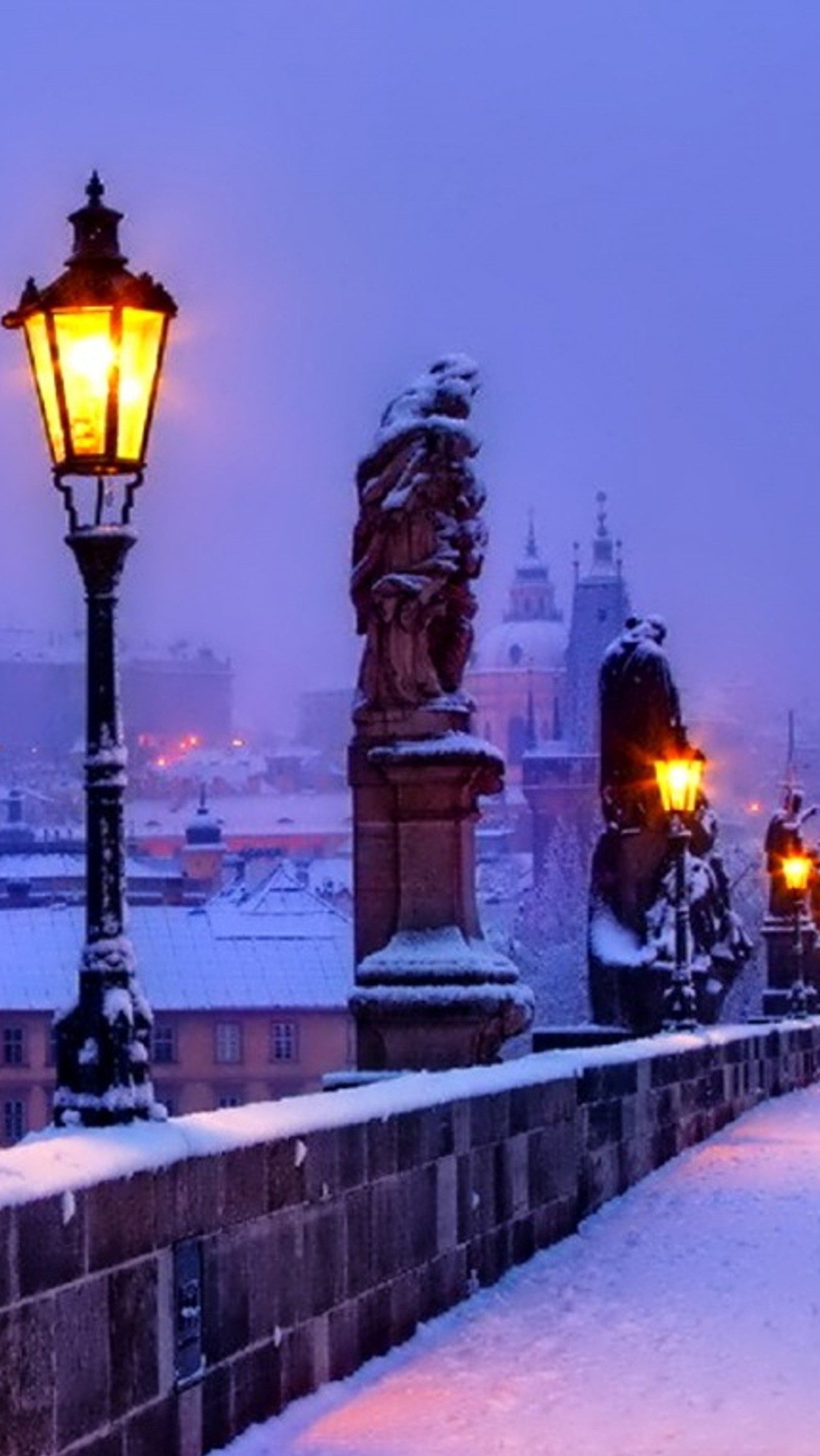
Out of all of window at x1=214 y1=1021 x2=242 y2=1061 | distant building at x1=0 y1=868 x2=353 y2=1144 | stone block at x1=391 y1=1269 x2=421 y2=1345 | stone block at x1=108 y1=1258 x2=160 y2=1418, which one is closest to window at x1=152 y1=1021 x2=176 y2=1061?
distant building at x1=0 y1=868 x2=353 y2=1144

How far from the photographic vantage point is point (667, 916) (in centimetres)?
2827

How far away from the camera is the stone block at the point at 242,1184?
8766mm

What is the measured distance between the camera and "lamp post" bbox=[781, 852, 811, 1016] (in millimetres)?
45688

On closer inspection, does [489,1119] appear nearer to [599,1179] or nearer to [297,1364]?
[297,1364]

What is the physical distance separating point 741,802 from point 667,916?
6647 inches

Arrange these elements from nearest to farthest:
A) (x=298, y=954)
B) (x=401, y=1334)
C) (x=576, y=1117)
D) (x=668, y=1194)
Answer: (x=401, y=1334)
(x=576, y=1117)
(x=668, y=1194)
(x=298, y=954)

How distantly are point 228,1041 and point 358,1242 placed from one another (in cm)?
9237

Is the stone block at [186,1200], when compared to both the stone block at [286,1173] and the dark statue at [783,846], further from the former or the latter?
the dark statue at [783,846]

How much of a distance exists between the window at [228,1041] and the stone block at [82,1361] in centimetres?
9466

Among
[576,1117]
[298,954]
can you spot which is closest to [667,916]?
[576,1117]

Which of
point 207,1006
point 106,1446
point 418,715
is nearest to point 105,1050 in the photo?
point 106,1446

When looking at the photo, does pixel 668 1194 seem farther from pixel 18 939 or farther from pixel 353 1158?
pixel 18 939

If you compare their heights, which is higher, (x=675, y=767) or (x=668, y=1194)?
(x=675, y=767)

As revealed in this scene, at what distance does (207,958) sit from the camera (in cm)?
10762
